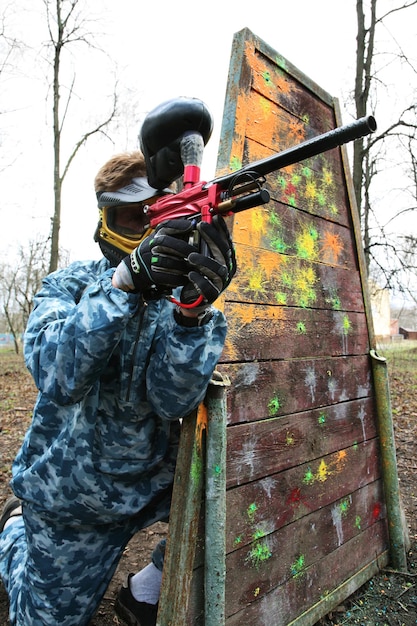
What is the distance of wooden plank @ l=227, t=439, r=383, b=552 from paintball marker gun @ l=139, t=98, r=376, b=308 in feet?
2.92

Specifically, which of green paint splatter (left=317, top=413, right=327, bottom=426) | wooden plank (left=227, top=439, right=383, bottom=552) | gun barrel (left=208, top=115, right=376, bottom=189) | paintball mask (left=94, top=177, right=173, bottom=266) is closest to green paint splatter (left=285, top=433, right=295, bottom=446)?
wooden plank (left=227, top=439, right=383, bottom=552)

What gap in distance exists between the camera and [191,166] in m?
1.59

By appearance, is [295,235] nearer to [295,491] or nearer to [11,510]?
[295,491]

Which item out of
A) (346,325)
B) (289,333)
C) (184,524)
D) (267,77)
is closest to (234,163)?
(267,77)

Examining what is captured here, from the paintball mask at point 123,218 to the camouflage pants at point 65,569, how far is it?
1136 millimetres

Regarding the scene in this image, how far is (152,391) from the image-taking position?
1.69m

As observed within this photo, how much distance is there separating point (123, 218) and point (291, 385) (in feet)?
3.43

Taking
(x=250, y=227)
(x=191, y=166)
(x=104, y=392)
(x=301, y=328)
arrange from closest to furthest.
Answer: (x=191, y=166), (x=104, y=392), (x=250, y=227), (x=301, y=328)

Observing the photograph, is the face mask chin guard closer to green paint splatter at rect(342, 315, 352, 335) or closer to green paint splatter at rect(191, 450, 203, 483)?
green paint splatter at rect(191, 450, 203, 483)

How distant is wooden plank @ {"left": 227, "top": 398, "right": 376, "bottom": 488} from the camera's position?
182cm

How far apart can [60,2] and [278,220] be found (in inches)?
485

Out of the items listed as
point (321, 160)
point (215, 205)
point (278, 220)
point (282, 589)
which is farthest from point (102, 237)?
point (282, 589)

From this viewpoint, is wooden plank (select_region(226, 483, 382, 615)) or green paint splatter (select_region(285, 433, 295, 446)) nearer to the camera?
wooden plank (select_region(226, 483, 382, 615))

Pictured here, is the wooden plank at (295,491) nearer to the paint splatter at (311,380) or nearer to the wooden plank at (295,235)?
the paint splatter at (311,380)
